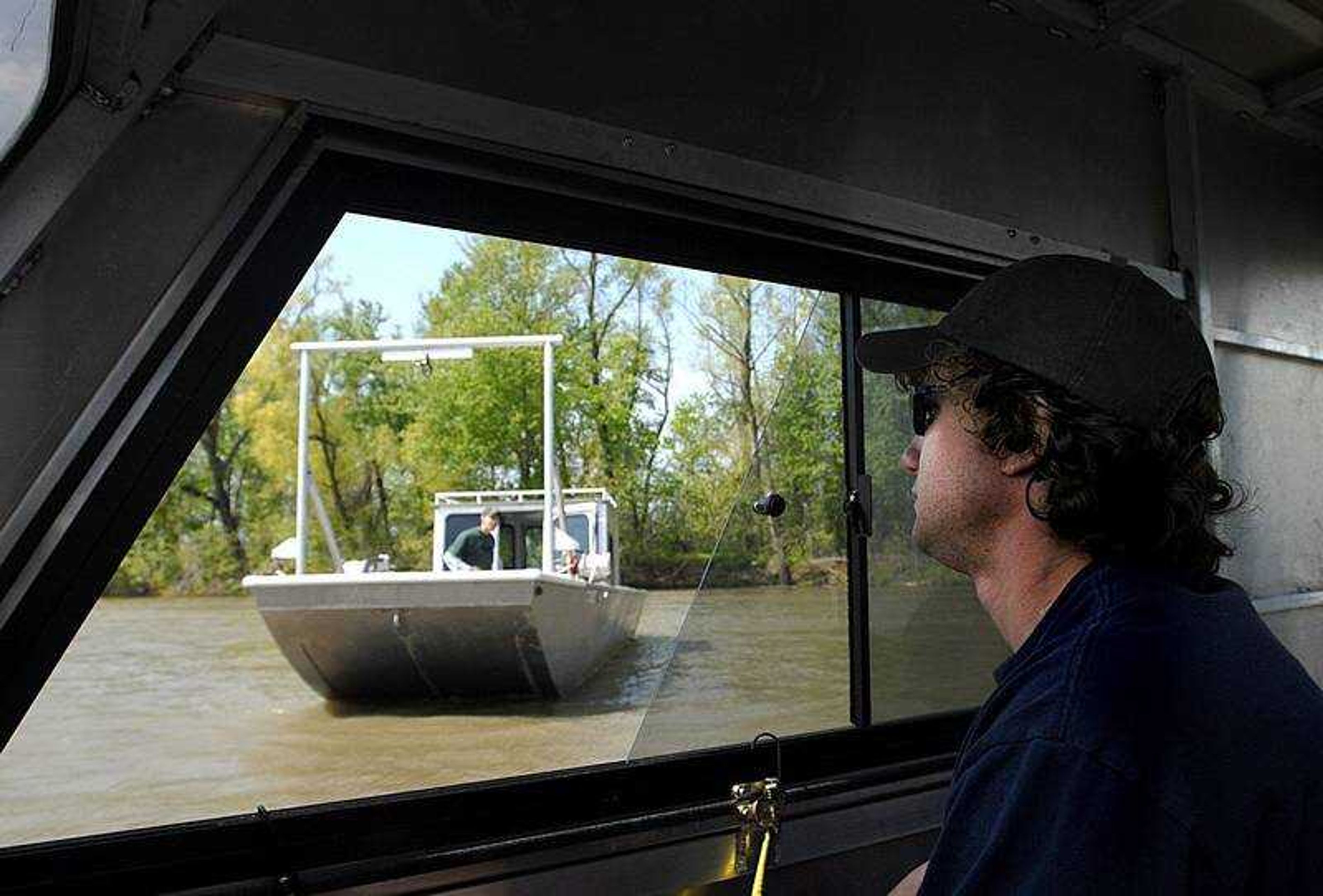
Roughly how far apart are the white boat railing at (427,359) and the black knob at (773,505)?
7.53 feet

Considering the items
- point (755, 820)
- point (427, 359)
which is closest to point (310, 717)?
point (427, 359)

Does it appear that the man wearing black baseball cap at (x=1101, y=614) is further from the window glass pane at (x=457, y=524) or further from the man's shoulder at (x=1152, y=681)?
the window glass pane at (x=457, y=524)

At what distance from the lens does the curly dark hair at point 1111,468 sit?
2.39ft

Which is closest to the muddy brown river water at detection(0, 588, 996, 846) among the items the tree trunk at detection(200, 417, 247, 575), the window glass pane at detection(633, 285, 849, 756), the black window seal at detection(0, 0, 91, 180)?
the window glass pane at detection(633, 285, 849, 756)

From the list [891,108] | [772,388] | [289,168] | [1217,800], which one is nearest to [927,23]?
[891,108]

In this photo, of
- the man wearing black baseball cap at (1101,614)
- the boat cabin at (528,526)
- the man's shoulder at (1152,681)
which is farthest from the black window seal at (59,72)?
the boat cabin at (528,526)

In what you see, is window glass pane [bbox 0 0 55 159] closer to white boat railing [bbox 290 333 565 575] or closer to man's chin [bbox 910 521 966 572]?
man's chin [bbox 910 521 966 572]

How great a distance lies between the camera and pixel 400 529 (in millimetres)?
5523

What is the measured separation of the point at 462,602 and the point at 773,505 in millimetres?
3063

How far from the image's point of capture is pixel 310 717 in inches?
212

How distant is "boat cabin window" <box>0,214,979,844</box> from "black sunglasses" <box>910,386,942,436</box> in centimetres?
76

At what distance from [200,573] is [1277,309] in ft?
10.4

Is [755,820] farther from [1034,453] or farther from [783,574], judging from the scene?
[1034,453]

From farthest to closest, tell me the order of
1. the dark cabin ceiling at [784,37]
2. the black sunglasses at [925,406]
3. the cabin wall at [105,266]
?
the dark cabin ceiling at [784,37] < the cabin wall at [105,266] < the black sunglasses at [925,406]
